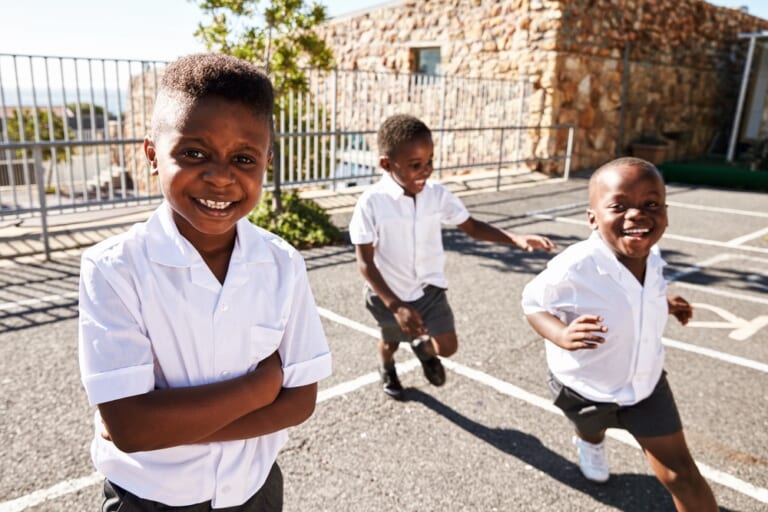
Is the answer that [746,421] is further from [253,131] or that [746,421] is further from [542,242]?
[253,131]

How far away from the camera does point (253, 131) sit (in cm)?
138

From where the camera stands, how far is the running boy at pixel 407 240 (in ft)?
10.5

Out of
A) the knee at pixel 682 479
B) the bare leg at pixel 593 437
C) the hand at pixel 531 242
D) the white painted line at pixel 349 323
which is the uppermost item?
the hand at pixel 531 242

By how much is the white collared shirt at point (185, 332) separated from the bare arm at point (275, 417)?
0.10ft

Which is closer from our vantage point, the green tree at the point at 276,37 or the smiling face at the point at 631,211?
the smiling face at the point at 631,211

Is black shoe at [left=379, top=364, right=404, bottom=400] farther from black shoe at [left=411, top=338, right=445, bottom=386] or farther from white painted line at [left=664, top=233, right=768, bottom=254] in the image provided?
white painted line at [left=664, top=233, right=768, bottom=254]

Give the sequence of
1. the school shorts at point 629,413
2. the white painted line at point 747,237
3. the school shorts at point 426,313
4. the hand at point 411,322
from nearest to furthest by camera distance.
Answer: the school shorts at point 629,413, the hand at point 411,322, the school shorts at point 426,313, the white painted line at point 747,237

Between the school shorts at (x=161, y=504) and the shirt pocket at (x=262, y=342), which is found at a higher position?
the shirt pocket at (x=262, y=342)

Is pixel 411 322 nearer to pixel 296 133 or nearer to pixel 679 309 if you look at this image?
pixel 679 309

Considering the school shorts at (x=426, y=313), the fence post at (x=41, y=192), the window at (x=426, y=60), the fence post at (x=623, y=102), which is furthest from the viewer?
the window at (x=426, y=60)

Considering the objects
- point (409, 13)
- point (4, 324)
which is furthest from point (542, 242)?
point (409, 13)

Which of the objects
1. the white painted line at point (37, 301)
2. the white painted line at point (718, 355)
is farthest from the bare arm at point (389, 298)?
the white painted line at point (37, 301)

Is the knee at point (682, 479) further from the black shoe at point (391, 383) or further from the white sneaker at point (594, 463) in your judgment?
the black shoe at point (391, 383)

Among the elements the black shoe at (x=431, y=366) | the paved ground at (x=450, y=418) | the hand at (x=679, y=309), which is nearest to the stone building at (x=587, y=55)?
the paved ground at (x=450, y=418)
